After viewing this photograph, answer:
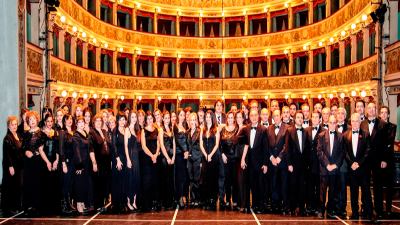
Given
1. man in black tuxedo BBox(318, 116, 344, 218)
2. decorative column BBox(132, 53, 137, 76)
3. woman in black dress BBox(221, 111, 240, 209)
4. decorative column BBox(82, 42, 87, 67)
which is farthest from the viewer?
decorative column BBox(132, 53, 137, 76)

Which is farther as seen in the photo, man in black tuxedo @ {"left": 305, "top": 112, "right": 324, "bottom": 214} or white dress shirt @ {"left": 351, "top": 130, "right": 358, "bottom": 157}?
man in black tuxedo @ {"left": 305, "top": 112, "right": 324, "bottom": 214}

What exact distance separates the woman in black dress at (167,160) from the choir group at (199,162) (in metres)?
0.02

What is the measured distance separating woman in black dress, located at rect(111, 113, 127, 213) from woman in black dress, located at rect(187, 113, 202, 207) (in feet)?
4.62

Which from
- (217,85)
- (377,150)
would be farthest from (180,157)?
(217,85)

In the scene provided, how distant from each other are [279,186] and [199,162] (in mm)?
1825

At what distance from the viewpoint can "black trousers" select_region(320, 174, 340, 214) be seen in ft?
31.4

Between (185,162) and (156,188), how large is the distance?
82 cm

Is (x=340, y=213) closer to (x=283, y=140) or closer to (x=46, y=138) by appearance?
(x=283, y=140)

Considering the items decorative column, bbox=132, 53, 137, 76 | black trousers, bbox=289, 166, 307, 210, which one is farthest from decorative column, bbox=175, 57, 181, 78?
black trousers, bbox=289, 166, 307, 210

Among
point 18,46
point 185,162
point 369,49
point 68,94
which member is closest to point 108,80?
point 68,94

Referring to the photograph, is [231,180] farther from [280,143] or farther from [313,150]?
[313,150]

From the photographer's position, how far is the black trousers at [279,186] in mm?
9938

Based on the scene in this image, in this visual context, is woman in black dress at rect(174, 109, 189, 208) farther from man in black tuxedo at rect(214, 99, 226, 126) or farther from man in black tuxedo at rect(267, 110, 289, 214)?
man in black tuxedo at rect(267, 110, 289, 214)

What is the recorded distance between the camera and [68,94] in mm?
23891
